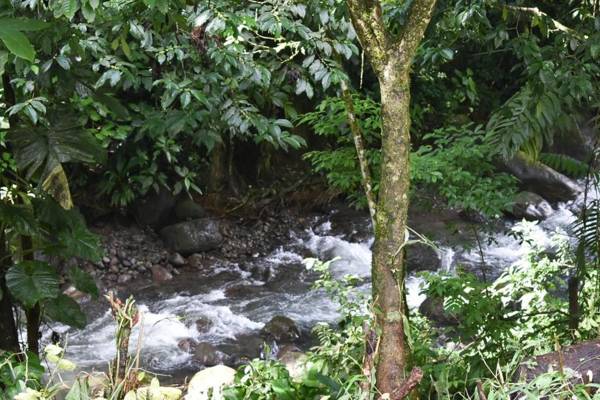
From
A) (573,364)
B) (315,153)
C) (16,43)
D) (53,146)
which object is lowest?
(573,364)

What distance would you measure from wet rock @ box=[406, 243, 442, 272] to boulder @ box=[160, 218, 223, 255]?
2151mm

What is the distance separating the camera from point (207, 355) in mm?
5520

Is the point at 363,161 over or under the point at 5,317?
over

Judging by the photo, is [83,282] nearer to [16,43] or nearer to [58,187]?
[58,187]

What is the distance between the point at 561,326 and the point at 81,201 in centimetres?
569

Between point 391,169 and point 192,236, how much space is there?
19.2 feet

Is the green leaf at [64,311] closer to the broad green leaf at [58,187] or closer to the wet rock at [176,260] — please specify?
the broad green leaf at [58,187]

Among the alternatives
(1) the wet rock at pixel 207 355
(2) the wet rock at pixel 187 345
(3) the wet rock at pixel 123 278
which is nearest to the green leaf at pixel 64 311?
(1) the wet rock at pixel 207 355

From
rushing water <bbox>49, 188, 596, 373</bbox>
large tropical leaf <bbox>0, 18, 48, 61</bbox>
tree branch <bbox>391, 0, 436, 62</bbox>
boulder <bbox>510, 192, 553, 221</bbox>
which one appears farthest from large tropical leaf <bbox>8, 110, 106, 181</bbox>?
boulder <bbox>510, 192, 553, 221</bbox>

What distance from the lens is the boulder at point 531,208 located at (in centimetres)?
817

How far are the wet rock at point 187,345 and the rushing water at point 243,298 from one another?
A: 2.2 inches

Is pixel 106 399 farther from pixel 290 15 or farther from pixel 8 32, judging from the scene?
pixel 290 15

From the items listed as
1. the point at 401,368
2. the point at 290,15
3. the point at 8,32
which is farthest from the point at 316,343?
the point at 8,32

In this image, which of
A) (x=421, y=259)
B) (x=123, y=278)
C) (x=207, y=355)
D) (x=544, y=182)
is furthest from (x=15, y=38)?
(x=544, y=182)
